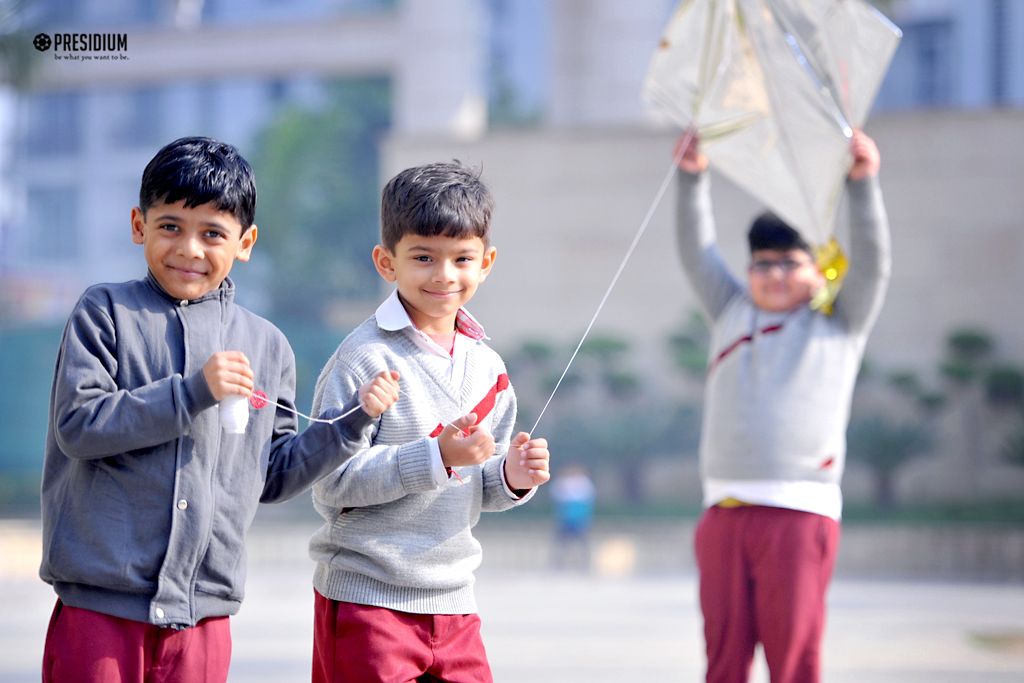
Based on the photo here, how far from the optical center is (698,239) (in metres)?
4.67

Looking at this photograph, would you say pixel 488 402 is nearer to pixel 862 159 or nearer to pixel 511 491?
pixel 511 491

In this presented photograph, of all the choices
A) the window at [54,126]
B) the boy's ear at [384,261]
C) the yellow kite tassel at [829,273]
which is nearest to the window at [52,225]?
the window at [54,126]

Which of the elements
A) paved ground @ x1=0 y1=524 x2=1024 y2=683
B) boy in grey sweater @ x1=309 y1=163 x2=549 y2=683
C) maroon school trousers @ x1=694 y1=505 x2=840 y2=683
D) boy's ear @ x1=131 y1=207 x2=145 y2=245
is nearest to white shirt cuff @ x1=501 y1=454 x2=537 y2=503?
boy in grey sweater @ x1=309 y1=163 x2=549 y2=683

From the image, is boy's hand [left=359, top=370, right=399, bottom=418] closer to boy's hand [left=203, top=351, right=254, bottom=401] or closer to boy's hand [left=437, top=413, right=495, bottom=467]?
boy's hand [left=437, top=413, right=495, bottom=467]

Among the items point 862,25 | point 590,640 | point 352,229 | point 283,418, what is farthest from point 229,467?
point 352,229

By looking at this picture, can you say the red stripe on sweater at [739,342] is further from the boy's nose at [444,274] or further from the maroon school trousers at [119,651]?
the maroon school trousers at [119,651]

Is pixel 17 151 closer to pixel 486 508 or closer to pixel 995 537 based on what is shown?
pixel 995 537

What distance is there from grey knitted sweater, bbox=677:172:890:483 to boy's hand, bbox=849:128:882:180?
0.08 feet

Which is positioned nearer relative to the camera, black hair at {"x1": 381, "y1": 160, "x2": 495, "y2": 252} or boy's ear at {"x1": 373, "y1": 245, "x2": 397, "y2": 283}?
black hair at {"x1": 381, "y1": 160, "x2": 495, "y2": 252}

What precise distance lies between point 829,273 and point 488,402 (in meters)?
1.79

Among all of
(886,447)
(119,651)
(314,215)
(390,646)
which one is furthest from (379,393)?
(314,215)

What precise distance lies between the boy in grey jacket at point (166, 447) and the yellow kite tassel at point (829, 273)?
1.91 m

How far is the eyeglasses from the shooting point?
4461 millimetres

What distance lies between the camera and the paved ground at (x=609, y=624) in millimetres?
7211
